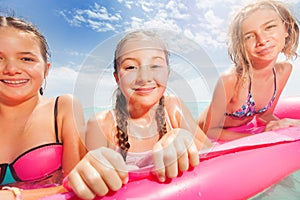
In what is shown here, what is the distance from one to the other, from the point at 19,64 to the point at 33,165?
323 mm

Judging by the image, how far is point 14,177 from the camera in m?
1.01

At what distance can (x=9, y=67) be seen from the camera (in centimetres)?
101

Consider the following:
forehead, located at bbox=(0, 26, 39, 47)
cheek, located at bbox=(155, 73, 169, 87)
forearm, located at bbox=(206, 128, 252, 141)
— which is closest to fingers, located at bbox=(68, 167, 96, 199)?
cheek, located at bbox=(155, 73, 169, 87)

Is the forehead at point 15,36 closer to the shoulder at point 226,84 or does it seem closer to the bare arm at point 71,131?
the bare arm at point 71,131

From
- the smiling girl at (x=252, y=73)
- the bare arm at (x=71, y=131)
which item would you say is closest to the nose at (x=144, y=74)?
the bare arm at (x=71, y=131)

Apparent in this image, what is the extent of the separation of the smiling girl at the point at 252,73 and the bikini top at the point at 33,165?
0.75m

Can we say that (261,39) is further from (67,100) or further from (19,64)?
(19,64)

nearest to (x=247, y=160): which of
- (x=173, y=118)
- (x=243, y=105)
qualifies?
(x=173, y=118)

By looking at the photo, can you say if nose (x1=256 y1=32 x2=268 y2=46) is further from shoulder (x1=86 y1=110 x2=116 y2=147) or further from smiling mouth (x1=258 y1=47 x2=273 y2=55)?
shoulder (x1=86 y1=110 x2=116 y2=147)

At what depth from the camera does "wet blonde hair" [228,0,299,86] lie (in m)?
1.50

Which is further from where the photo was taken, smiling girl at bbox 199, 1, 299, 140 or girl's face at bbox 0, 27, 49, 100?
smiling girl at bbox 199, 1, 299, 140

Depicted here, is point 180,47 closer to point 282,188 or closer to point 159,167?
point 159,167

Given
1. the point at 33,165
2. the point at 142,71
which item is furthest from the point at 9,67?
the point at 142,71

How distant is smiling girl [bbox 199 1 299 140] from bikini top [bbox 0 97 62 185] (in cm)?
75
